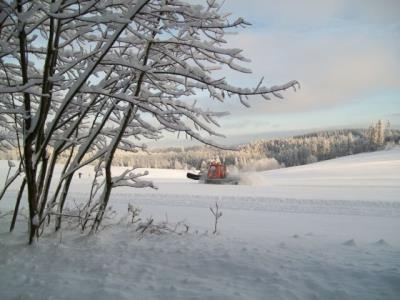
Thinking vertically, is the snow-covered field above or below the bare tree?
below

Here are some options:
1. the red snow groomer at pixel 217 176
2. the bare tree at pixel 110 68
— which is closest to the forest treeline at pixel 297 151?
the red snow groomer at pixel 217 176

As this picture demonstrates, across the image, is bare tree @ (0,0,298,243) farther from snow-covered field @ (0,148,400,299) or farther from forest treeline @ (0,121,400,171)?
forest treeline @ (0,121,400,171)

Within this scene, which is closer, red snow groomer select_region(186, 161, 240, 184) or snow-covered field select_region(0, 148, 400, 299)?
snow-covered field select_region(0, 148, 400, 299)

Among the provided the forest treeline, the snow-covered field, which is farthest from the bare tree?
the forest treeline

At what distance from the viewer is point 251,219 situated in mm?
10727

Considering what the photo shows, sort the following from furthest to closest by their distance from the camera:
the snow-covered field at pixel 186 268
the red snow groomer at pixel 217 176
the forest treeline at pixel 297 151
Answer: the forest treeline at pixel 297 151, the red snow groomer at pixel 217 176, the snow-covered field at pixel 186 268

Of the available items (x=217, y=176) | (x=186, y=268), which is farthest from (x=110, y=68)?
(x=217, y=176)

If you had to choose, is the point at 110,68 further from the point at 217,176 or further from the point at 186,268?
the point at 217,176

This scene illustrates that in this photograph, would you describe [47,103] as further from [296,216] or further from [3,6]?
[296,216]

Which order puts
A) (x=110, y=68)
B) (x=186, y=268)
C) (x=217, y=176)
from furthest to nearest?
(x=217, y=176), (x=110, y=68), (x=186, y=268)

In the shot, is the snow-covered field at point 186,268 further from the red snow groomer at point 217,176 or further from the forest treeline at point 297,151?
the forest treeline at point 297,151

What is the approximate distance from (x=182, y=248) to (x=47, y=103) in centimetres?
192

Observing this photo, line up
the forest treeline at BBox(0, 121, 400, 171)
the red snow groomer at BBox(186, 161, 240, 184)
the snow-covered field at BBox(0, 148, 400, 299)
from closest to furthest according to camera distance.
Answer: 1. the snow-covered field at BBox(0, 148, 400, 299)
2. the red snow groomer at BBox(186, 161, 240, 184)
3. the forest treeline at BBox(0, 121, 400, 171)

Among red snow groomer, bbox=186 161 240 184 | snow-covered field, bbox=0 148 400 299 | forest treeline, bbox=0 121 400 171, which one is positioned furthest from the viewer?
forest treeline, bbox=0 121 400 171
